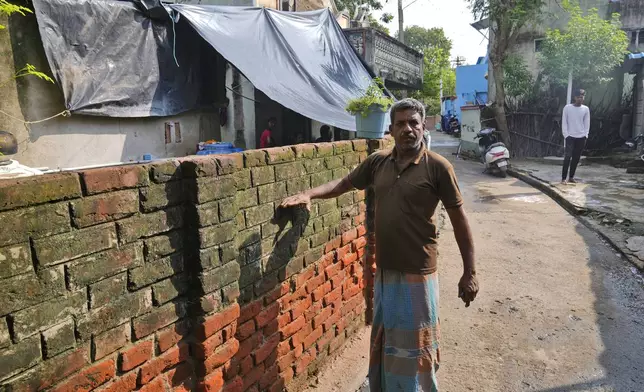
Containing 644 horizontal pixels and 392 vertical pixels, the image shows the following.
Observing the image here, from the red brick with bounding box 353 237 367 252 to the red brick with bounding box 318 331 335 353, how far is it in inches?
26.5

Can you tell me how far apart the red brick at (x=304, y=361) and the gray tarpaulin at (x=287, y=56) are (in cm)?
314

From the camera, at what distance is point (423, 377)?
2410mm

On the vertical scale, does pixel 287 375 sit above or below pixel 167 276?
below

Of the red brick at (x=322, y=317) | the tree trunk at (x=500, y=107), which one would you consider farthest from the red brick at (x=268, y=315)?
the tree trunk at (x=500, y=107)

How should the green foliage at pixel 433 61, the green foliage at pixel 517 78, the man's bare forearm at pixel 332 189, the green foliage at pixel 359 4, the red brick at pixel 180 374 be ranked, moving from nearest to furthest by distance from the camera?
the red brick at pixel 180 374 → the man's bare forearm at pixel 332 189 → the green foliage at pixel 517 78 → the green foliage at pixel 359 4 → the green foliage at pixel 433 61

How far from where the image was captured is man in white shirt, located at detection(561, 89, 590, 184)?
354 inches

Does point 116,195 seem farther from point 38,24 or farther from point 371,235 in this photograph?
point 38,24

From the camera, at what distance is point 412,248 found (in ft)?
7.83

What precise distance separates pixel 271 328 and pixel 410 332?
0.76 m

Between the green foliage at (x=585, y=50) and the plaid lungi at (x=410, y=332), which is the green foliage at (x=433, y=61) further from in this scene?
the plaid lungi at (x=410, y=332)

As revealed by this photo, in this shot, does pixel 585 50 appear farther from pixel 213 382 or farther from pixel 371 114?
pixel 213 382

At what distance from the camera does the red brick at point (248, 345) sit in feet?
7.54

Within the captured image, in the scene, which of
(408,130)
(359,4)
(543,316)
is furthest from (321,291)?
(359,4)

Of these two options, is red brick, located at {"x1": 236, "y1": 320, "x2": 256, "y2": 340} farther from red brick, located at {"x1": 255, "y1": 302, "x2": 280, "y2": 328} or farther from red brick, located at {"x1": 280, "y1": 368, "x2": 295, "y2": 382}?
red brick, located at {"x1": 280, "y1": 368, "x2": 295, "y2": 382}
